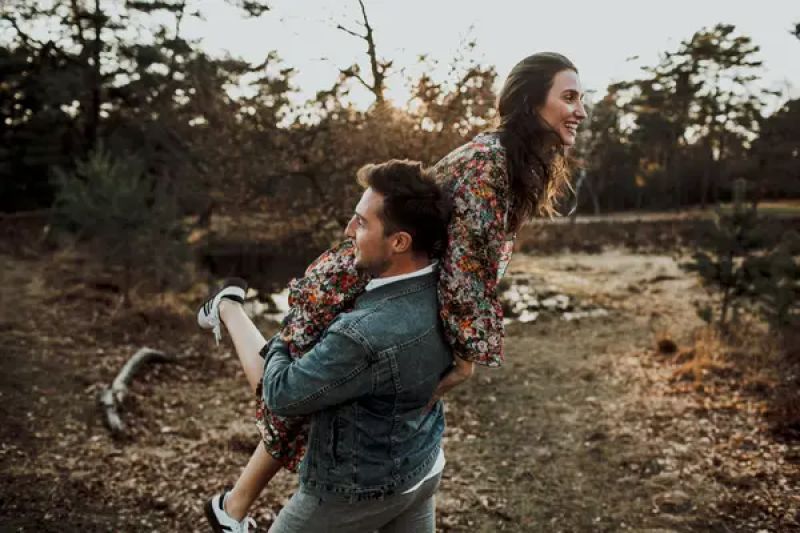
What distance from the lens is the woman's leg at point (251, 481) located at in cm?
204

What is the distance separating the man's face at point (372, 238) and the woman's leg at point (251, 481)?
72 cm

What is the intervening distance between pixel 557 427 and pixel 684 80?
24625 mm

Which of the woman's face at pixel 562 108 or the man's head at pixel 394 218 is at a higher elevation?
the woman's face at pixel 562 108

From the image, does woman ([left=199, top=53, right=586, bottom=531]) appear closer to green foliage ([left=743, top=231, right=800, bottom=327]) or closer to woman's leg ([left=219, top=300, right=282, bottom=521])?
woman's leg ([left=219, top=300, right=282, bottom=521])

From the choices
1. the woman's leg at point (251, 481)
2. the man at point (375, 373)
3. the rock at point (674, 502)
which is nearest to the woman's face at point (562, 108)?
the man at point (375, 373)

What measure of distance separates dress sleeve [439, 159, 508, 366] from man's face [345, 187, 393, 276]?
8.0 inches

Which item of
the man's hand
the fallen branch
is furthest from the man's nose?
the fallen branch

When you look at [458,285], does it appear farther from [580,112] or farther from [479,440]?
[479,440]

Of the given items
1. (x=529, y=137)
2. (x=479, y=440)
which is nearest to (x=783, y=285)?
(x=479, y=440)

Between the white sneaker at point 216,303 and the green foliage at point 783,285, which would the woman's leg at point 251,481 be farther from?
the green foliage at point 783,285

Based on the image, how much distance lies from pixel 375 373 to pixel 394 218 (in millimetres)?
398

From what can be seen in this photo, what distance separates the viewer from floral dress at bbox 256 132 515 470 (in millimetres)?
1803

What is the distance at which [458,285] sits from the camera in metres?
1.80

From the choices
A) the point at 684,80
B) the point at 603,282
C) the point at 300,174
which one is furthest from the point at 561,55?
the point at 684,80
